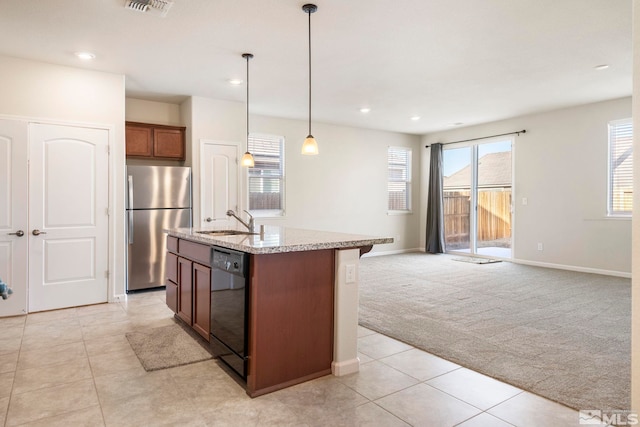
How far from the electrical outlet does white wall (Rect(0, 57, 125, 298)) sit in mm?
3176

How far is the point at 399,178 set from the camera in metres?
8.62

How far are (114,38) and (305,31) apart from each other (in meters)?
1.75

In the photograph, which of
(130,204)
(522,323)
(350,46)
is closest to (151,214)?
(130,204)

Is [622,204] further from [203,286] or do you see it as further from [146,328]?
[146,328]

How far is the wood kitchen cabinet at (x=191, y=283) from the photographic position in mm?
2908

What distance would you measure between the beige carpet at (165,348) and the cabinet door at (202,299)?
5.5 inches

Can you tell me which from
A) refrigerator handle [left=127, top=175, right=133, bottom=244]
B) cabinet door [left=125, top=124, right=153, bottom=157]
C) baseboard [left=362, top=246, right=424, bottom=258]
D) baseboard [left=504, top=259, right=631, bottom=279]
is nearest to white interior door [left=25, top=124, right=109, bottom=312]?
refrigerator handle [left=127, top=175, right=133, bottom=244]

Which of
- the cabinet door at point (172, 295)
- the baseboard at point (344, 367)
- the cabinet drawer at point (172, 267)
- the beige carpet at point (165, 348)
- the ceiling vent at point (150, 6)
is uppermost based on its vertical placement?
the ceiling vent at point (150, 6)

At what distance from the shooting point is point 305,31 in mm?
3396

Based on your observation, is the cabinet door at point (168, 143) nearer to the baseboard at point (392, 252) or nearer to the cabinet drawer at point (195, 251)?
the cabinet drawer at point (195, 251)

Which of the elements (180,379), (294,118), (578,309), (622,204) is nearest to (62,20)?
(180,379)

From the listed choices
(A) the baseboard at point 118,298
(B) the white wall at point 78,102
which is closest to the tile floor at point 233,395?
(A) the baseboard at point 118,298

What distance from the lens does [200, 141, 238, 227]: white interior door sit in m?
5.47

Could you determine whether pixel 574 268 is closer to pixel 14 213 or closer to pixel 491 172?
pixel 491 172
